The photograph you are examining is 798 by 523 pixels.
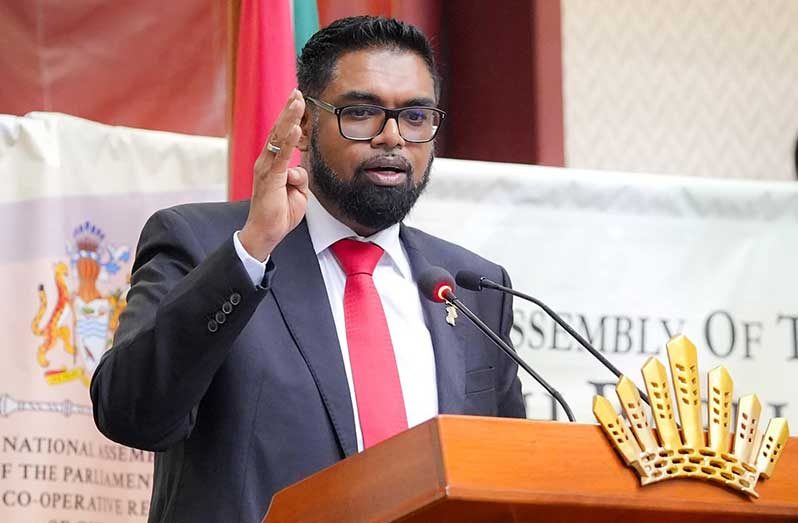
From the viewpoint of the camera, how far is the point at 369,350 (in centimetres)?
245


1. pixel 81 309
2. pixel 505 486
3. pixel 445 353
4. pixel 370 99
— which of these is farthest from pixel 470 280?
pixel 81 309

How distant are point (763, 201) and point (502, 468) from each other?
85.9 inches

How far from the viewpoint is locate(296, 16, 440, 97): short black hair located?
2.72 m

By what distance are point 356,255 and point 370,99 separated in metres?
0.29

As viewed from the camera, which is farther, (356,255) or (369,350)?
(356,255)

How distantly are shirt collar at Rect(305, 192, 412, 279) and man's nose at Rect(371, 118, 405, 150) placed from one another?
18cm

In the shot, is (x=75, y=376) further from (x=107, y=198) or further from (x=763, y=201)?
(x=763, y=201)

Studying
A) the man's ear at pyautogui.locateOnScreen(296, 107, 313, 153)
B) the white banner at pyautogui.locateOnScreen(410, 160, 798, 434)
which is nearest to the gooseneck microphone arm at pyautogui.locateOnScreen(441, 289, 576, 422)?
the man's ear at pyautogui.locateOnScreen(296, 107, 313, 153)

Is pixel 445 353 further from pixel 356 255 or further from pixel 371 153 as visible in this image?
pixel 371 153

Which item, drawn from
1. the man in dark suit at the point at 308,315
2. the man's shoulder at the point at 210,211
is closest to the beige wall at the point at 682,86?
the man in dark suit at the point at 308,315

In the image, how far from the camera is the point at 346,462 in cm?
176

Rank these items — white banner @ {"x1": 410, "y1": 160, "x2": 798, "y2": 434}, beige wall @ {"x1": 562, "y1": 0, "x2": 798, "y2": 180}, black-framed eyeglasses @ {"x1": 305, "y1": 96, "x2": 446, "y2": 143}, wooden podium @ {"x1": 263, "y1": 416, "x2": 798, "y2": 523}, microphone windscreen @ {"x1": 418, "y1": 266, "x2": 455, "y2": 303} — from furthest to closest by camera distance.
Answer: beige wall @ {"x1": 562, "y1": 0, "x2": 798, "y2": 180} < white banner @ {"x1": 410, "y1": 160, "x2": 798, "y2": 434} < black-framed eyeglasses @ {"x1": 305, "y1": 96, "x2": 446, "y2": 143} < microphone windscreen @ {"x1": 418, "y1": 266, "x2": 455, "y2": 303} < wooden podium @ {"x1": 263, "y1": 416, "x2": 798, "y2": 523}

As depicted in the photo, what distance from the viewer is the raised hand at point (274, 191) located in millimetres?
2061

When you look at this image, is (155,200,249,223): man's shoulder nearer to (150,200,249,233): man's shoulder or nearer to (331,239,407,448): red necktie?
(150,200,249,233): man's shoulder
